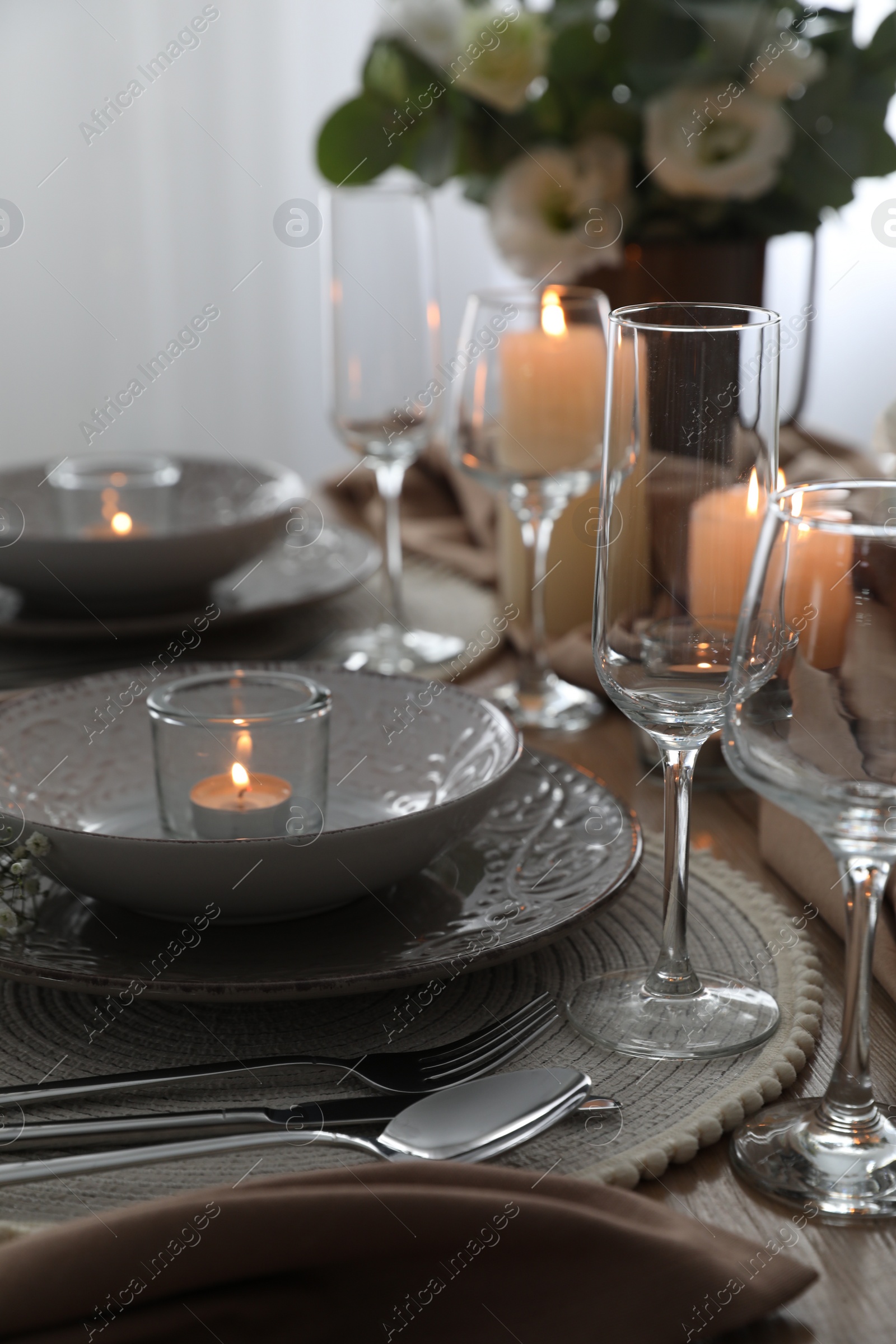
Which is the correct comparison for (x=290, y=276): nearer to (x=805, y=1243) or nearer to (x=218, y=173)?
(x=218, y=173)

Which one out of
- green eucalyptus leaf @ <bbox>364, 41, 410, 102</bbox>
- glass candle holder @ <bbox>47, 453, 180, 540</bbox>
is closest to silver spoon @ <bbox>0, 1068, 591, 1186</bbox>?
glass candle holder @ <bbox>47, 453, 180, 540</bbox>

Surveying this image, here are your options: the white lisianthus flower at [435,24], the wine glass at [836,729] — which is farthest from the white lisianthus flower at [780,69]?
the wine glass at [836,729]

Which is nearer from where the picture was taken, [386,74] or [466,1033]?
[466,1033]

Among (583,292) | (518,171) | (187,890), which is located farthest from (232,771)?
(518,171)

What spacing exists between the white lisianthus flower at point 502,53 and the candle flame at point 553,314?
26cm

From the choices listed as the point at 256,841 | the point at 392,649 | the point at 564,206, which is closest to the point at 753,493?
the point at 256,841

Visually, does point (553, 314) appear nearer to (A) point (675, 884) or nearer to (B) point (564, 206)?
(B) point (564, 206)

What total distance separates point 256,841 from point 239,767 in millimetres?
116

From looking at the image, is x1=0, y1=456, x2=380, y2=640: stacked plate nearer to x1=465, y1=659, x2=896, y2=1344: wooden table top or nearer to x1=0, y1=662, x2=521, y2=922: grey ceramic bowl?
x1=0, y1=662, x2=521, y2=922: grey ceramic bowl

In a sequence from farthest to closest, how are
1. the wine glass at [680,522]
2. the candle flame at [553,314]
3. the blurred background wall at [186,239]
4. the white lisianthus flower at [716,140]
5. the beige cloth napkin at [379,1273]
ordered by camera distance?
the blurred background wall at [186,239]
the white lisianthus flower at [716,140]
the candle flame at [553,314]
the wine glass at [680,522]
the beige cloth napkin at [379,1273]

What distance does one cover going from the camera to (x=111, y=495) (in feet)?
3.86

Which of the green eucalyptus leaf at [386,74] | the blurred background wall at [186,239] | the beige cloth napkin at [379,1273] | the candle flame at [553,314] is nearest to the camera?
the beige cloth napkin at [379,1273]

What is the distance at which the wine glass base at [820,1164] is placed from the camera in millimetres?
463

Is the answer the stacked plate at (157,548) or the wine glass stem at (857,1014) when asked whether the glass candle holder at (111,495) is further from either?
the wine glass stem at (857,1014)
